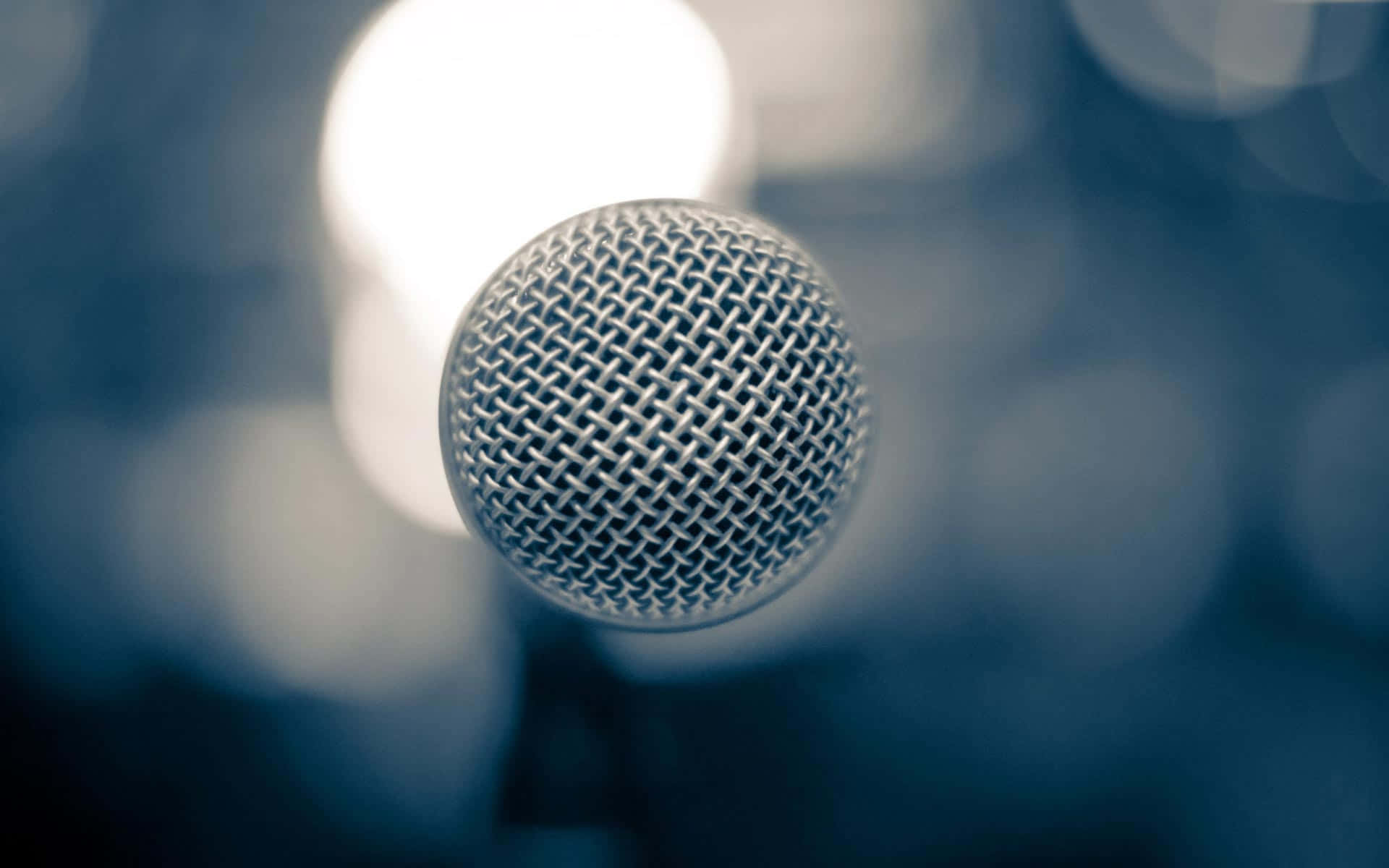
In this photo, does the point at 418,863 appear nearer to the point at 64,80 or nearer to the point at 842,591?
the point at 842,591

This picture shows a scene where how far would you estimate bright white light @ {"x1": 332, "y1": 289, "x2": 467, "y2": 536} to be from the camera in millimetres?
2041

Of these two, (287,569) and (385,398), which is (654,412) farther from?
(385,398)

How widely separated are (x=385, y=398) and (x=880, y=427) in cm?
139

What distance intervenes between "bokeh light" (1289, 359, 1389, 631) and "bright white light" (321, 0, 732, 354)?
6.11 ft

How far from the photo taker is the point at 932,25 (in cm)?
232

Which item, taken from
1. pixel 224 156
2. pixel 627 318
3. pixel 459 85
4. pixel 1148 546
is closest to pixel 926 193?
pixel 1148 546

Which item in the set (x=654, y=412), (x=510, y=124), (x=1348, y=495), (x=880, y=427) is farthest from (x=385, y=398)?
(x=1348, y=495)

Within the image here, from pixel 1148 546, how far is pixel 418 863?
6.33ft

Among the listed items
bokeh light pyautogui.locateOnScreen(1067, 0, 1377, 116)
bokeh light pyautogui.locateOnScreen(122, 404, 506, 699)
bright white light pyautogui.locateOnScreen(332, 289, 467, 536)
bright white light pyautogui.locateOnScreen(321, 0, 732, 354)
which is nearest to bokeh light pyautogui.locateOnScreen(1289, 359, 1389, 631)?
bokeh light pyautogui.locateOnScreen(1067, 0, 1377, 116)

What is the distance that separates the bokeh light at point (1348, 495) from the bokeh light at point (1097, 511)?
0.23 metres

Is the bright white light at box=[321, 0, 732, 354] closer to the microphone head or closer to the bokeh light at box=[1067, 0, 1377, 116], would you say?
the bokeh light at box=[1067, 0, 1377, 116]

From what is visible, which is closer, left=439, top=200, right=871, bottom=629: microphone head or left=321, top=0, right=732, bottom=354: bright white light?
left=439, top=200, right=871, bottom=629: microphone head

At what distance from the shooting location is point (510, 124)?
7.82ft

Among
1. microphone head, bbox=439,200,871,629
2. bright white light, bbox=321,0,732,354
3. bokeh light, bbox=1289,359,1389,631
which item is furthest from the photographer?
bright white light, bbox=321,0,732,354
